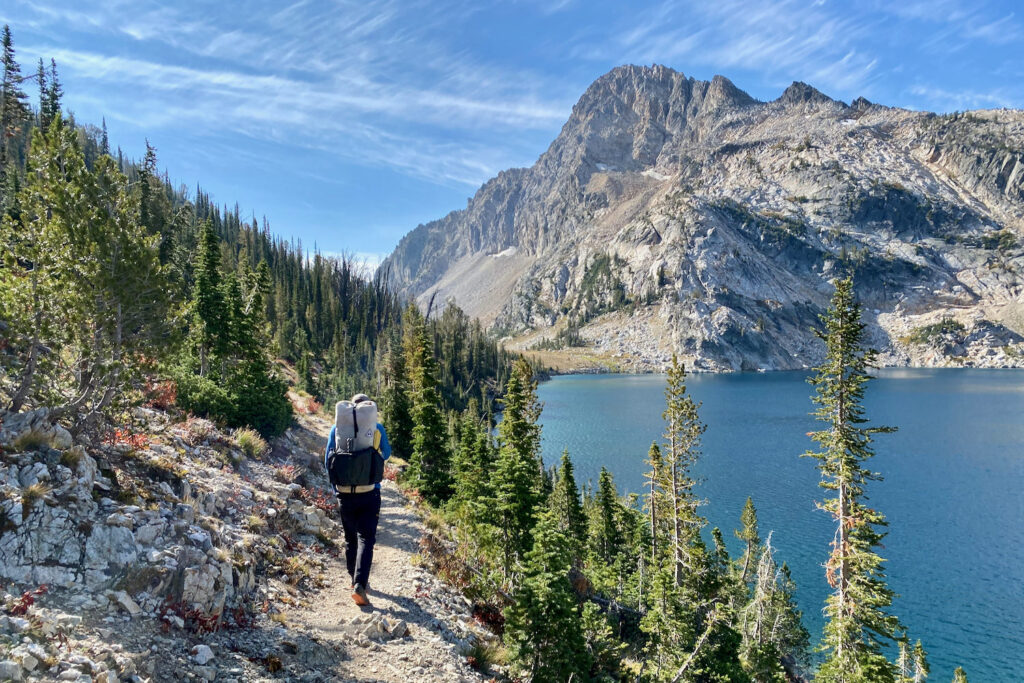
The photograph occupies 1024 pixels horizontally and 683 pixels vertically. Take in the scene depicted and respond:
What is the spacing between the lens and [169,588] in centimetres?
777

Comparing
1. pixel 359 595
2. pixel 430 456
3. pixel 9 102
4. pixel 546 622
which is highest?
pixel 9 102

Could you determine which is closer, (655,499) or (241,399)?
(241,399)

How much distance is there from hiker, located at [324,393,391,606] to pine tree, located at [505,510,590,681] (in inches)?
281

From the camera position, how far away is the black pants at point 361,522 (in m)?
9.42

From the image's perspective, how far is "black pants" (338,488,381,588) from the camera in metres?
9.42

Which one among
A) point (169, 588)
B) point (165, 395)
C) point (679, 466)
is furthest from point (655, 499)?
point (169, 588)

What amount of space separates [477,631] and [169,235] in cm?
7742

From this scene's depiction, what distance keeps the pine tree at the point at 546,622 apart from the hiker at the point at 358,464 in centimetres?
714

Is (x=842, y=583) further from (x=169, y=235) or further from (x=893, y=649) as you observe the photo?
(x=169, y=235)

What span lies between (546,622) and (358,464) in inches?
381

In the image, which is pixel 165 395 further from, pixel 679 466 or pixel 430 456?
pixel 679 466

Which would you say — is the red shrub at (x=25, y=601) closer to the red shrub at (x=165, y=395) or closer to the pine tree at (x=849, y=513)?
the red shrub at (x=165, y=395)

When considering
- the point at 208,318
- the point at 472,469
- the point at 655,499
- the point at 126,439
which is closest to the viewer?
the point at 126,439

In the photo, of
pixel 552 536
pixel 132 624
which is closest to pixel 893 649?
pixel 552 536
